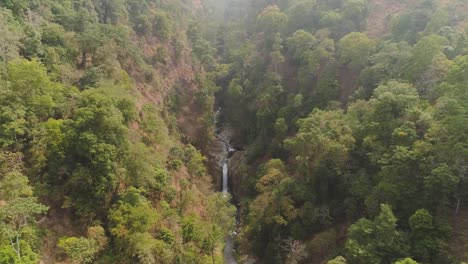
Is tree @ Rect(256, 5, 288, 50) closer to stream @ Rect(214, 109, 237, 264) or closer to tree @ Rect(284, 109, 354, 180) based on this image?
stream @ Rect(214, 109, 237, 264)

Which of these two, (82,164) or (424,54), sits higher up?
(424,54)

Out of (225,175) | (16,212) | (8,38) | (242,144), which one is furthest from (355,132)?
(8,38)

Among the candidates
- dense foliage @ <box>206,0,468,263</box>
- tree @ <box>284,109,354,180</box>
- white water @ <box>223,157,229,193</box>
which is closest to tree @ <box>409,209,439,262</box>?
dense foliage @ <box>206,0,468,263</box>

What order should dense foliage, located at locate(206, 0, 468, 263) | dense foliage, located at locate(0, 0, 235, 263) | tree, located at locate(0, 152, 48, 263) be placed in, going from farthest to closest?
dense foliage, located at locate(206, 0, 468, 263) < dense foliage, located at locate(0, 0, 235, 263) < tree, located at locate(0, 152, 48, 263)

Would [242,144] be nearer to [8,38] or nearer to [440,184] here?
[440,184]

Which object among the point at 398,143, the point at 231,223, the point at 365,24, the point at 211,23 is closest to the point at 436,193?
the point at 398,143
